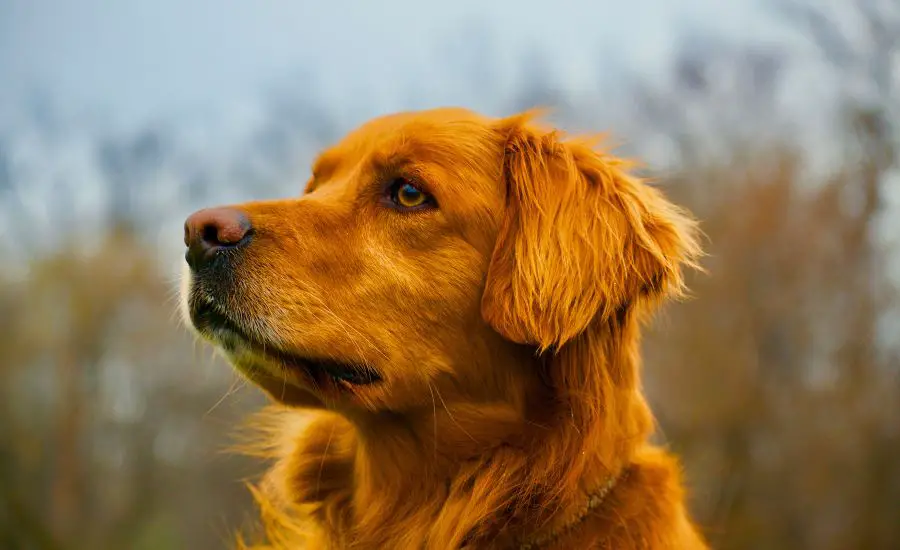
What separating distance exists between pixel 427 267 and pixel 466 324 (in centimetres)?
26

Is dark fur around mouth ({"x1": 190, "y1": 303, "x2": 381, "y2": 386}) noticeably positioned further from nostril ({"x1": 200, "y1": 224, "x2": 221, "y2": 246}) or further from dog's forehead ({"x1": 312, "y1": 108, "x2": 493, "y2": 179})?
dog's forehead ({"x1": 312, "y1": 108, "x2": 493, "y2": 179})

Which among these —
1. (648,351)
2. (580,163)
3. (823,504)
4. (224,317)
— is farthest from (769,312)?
(224,317)

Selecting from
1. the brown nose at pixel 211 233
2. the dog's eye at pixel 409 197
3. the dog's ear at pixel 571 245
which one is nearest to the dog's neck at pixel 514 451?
the dog's ear at pixel 571 245

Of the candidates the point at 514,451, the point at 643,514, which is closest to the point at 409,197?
the point at 514,451

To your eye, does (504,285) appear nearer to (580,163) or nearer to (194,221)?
(580,163)

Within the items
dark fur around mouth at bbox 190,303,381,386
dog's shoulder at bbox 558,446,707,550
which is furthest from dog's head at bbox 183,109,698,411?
dog's shoulder at bbox 558,446,707,550

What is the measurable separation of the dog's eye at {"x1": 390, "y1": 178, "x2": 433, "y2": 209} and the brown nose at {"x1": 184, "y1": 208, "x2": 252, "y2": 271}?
61 centimetres

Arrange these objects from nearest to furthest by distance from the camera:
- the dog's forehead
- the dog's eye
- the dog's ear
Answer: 1. the dog's ear
2. the dog's eye
3. the dog's forehead

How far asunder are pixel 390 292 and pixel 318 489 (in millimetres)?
1024

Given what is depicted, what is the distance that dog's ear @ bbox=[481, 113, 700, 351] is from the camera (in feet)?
9.96

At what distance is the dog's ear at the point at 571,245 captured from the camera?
9.96 ft

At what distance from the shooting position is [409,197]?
3.25m

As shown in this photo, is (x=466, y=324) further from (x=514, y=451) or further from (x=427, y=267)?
(x=514, y=451)

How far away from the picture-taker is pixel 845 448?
14.9m
